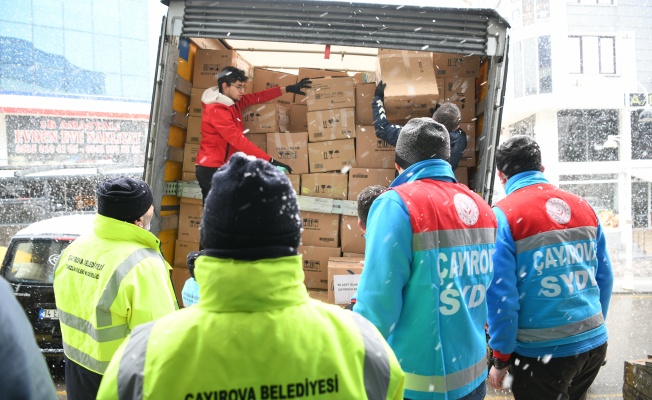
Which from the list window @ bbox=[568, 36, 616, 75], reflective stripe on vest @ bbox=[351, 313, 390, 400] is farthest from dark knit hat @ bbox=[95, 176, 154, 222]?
window @ bbox=[568, 36, 616, 75]

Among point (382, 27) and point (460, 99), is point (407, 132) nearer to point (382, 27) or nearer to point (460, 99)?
point (382, 27)

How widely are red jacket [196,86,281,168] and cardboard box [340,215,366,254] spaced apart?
1027mm

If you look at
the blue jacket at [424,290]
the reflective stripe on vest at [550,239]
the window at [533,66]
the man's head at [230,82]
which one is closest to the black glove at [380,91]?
the man's head at [230,82]

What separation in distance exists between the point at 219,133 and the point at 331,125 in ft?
3.70

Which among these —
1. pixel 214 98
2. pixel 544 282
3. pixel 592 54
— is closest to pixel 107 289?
pixel 544 282

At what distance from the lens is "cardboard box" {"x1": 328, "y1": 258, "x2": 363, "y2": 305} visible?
15.2 ft

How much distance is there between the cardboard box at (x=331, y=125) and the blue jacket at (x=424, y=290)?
3118 mm

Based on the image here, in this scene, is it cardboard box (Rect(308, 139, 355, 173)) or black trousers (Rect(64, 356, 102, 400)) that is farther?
cardboard box (Rect(308, 139, 355, 173))

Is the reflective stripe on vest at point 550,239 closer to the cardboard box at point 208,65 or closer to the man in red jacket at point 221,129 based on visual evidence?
the man in red jacket at point 221,129

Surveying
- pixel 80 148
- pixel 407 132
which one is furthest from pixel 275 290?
pixel 80 148

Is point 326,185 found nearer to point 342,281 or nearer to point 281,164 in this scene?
point 281,164

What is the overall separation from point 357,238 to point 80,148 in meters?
23.7

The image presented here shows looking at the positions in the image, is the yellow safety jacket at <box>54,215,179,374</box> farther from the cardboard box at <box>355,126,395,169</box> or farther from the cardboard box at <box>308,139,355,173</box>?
the cardboard box at <box>355,126,395,169</box>

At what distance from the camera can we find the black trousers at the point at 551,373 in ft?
9.45
